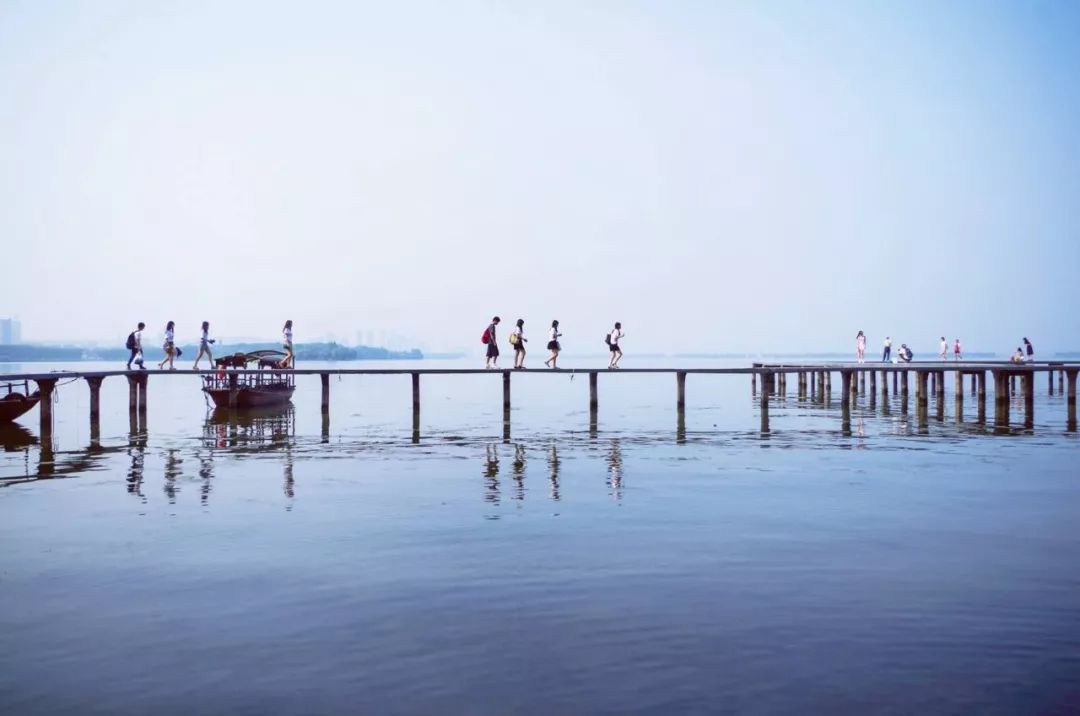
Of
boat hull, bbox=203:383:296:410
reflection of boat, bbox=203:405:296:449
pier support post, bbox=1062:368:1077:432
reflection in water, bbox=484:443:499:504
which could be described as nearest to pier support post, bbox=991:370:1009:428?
pier support post, bbox=1062:368:1077:432

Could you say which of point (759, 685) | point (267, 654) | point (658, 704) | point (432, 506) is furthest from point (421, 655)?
point (432, 506)

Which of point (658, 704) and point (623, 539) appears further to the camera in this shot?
point (623, 539)

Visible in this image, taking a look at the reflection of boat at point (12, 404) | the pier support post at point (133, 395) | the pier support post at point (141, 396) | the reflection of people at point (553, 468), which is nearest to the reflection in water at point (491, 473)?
the reflection of people at point (553, 468)

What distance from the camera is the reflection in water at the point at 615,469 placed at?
704 inches

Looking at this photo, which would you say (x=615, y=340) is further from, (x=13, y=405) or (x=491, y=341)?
(x=13, y=405)

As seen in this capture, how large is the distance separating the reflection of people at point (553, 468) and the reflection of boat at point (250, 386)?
62.2 feet

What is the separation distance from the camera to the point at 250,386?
43.4m

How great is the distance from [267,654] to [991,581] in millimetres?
8352

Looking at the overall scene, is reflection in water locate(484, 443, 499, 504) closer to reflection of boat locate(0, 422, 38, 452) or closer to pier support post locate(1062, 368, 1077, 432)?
reflection of boat locate(0, 422, 38, 452)

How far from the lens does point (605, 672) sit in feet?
24.8

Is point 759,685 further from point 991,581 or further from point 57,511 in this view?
point 57,511

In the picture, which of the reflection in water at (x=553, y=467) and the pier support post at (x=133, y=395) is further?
the pier support post at (x=133, y=395)

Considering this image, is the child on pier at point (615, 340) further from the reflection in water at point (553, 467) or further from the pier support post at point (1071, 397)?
the pier support post at point (1071, 397)

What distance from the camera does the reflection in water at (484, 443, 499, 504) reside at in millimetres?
17359
